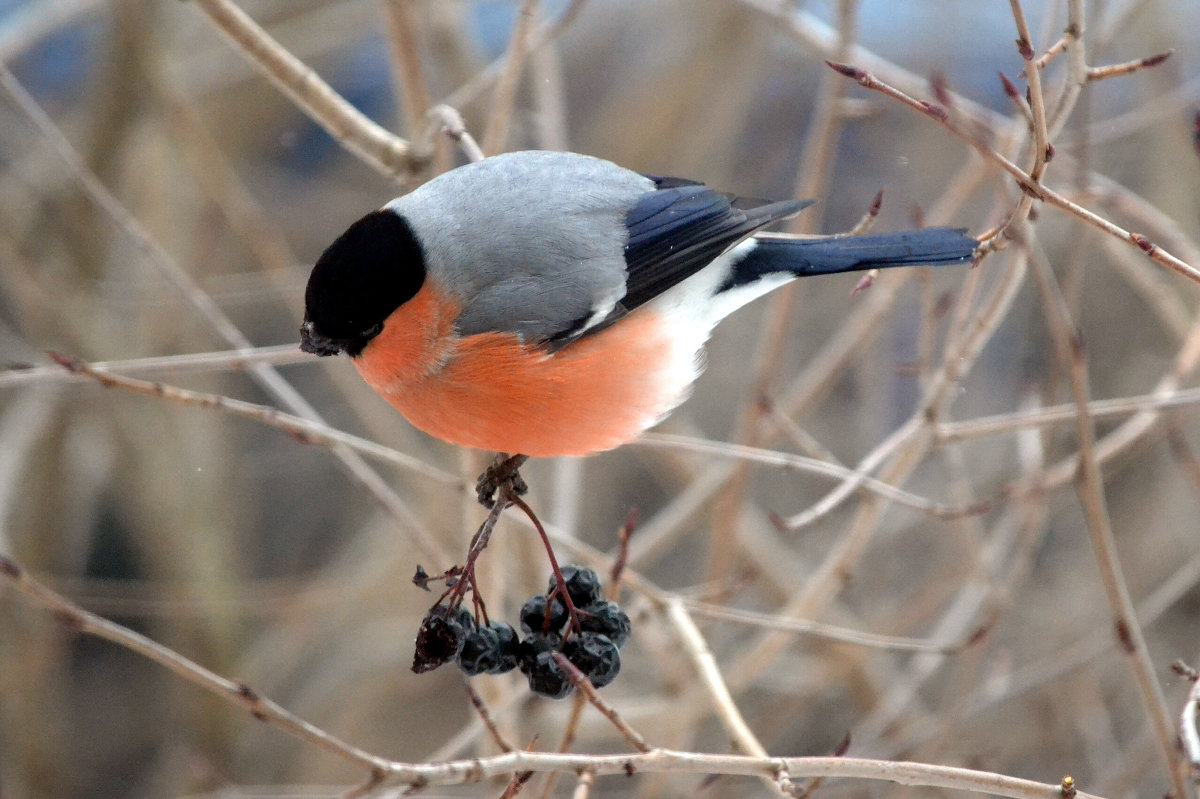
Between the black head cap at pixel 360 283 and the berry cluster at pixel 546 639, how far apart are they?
387mm

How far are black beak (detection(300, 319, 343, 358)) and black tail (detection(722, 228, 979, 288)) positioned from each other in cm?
68

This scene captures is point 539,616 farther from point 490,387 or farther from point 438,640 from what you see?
point 490,387

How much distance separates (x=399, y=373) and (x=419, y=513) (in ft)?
6.64

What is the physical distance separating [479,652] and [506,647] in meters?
0.06

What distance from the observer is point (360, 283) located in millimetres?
1510

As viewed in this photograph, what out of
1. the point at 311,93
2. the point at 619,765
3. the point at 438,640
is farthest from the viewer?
the point at 311,93

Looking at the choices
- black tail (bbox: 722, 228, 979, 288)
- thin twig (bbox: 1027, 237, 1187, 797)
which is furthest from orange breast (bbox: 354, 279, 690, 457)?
thin twig (bbox: 1027, 237, 1187, 797)

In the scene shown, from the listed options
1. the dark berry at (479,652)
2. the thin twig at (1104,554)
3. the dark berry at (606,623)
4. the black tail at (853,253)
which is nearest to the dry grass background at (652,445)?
the thin twig at (1104,554)

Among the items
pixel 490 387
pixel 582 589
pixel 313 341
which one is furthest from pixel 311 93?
pixel 582 589

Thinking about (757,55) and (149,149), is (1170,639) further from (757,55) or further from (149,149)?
(149,149)

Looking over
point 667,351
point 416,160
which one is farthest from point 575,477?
point 416,160

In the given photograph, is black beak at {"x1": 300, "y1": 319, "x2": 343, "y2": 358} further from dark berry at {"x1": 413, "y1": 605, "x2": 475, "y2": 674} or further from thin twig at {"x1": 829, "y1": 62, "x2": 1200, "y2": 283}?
thin twig at {"x1": 829, "y1": 62, "x2": 1200, "y2": 283}

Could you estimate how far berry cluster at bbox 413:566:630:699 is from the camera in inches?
52.7

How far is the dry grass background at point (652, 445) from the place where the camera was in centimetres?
224
